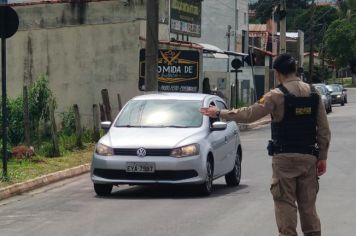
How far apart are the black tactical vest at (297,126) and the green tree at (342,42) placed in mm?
89551

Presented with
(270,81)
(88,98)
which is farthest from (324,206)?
(270,81)

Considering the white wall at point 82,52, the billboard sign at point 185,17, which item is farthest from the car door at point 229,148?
the billboard sign at point 185,17

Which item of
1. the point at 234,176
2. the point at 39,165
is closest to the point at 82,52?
the point at 39,165

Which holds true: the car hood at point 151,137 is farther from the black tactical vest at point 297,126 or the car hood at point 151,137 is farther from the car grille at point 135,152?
the black tactical vest at point 297,126

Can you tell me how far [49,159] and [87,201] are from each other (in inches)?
204

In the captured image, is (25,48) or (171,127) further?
(25,48)

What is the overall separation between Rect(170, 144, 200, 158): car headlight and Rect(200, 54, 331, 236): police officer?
16.9ft

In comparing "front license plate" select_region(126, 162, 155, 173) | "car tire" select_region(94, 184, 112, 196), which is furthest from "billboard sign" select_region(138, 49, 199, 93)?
"front license plate" select_region(126, 162, 155, 173)

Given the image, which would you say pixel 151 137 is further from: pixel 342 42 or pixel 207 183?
pixel 342 42

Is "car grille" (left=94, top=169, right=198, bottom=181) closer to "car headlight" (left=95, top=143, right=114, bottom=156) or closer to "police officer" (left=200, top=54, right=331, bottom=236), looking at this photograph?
"car headlight" (left=95, top=143, right=114, bottom=156)

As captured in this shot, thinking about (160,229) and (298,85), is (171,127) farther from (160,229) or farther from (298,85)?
(298,85)

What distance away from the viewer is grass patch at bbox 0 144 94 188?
15222mm

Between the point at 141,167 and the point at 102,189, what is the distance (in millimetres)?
979

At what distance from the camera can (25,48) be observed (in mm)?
30031
